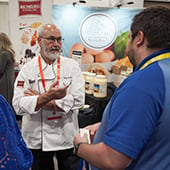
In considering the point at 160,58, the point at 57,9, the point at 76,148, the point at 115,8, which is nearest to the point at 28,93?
the point at 76,148

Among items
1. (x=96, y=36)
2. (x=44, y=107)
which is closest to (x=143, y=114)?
(x=44, y=107)

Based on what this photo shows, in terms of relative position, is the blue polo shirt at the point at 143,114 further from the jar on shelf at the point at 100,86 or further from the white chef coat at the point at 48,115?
the jar on shelf at the point at 100,86

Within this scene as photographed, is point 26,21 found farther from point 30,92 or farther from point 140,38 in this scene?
point 140,38

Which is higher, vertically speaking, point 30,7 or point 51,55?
point 30,7

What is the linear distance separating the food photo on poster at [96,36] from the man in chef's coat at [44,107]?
1783mm

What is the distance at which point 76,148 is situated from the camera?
0.98 metres

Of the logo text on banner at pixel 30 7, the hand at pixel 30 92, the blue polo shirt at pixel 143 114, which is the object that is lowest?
the hand at pixel 30 92

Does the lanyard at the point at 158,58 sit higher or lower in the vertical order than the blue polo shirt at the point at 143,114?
higher

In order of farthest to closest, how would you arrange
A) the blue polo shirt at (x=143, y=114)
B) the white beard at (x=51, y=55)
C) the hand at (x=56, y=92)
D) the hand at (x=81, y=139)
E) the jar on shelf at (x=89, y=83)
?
the jar on shelf at (x=89, y=83) → the white beard at (x=51, y=55) → the hand at (x=56, y=92) → the hand at (x=81, y=139) → the blue polo shirt at (x=143, y=114)

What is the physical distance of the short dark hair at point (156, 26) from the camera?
2.64 feet

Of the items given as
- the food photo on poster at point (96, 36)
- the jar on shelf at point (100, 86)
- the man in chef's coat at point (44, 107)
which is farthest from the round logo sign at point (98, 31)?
the man in chef's coat at point (44, 107)

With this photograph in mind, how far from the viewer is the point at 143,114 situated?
0.74m

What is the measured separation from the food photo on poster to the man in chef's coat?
5.85 feet

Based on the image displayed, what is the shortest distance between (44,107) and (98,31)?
95.9 inches
